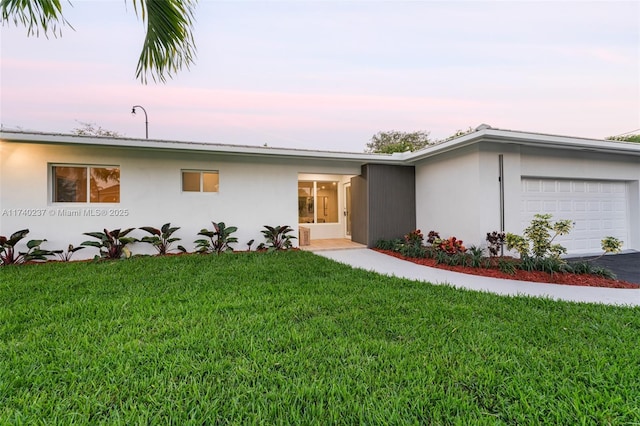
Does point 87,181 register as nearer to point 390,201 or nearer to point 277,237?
point 277,237

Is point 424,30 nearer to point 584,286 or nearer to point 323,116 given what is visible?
point 323,116

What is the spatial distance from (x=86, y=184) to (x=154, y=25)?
5.68 m

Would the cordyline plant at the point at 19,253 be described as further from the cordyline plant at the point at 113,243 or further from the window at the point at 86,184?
the window at the point at 86,184

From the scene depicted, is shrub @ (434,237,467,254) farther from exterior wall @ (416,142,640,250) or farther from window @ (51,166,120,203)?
window @ (51,166,120,203)

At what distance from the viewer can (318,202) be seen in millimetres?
11031

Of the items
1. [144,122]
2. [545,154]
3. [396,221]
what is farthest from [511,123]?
[144,122]

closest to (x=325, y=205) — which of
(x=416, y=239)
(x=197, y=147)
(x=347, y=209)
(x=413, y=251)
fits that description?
(x=347, y=209)

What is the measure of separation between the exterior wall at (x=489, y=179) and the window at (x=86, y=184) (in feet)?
30.0

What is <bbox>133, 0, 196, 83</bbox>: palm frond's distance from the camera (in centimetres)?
335

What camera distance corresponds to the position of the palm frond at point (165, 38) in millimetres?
3352

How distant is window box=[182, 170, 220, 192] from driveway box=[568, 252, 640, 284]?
31.7 feet

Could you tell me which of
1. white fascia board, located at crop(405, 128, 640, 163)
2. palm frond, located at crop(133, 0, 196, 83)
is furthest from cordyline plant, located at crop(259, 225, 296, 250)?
palm frond, located at crop(133, 0, 196, 83)

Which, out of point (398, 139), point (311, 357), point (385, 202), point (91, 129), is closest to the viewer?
point (311, 357)

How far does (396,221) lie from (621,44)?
24.9ft
